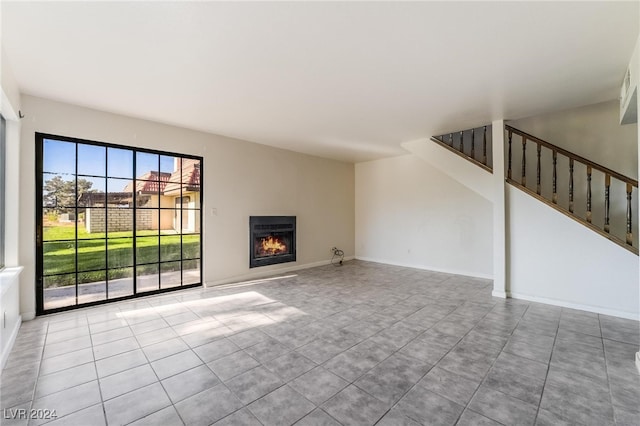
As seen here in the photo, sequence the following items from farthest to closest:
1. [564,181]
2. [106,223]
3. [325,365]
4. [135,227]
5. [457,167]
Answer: [457,167] < [564,181] < [135,227] < [106,223] < [325,365]

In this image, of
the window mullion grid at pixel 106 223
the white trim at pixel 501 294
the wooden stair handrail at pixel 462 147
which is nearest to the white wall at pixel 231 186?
the window mullion grid at pixel 106 223

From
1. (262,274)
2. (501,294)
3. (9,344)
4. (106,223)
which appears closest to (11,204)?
(106,223)

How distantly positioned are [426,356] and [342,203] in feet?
17.1

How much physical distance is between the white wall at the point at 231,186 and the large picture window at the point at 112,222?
13 cm

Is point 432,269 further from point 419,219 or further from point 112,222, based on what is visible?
point 112,222

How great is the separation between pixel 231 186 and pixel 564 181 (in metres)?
5.84

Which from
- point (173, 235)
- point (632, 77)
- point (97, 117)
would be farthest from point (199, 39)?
point (632, 77)

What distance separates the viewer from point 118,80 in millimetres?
2977

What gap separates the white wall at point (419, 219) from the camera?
562 centimetres

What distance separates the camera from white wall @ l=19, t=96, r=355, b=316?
340 centimetres

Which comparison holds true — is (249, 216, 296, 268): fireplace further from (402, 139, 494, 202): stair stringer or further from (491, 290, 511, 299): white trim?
(491, 290, 511, 299): white trim

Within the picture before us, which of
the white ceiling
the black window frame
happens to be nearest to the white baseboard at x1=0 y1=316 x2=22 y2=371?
the black window frame

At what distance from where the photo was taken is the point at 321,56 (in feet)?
8.28

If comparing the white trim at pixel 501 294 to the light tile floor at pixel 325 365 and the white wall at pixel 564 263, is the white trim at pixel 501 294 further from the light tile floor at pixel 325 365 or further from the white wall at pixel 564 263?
the light tile floor at pixel 325 365
